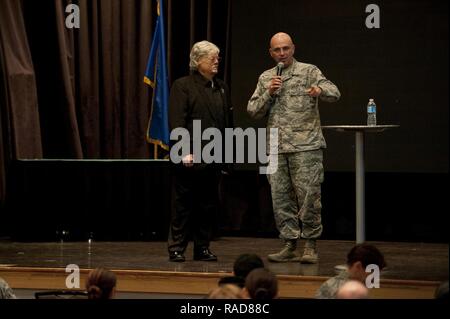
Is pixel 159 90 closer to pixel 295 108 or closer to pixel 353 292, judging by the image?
pixel 295 108

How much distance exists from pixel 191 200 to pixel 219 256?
653mm

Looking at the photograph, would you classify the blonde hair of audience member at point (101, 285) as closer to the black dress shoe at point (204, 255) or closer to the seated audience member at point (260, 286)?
the seated audience member at point (260, 286)

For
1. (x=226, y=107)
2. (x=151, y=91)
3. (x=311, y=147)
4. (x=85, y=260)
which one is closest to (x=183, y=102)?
(x=226, y=107)

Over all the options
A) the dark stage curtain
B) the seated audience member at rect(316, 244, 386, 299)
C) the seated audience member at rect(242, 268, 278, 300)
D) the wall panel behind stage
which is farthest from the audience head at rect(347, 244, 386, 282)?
the dark stage curtain

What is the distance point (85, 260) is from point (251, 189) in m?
2.22

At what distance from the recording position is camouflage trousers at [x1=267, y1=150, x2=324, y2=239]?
6.49 meters

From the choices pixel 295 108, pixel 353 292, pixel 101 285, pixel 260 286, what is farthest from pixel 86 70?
pixel 353 292

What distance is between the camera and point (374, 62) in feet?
26.7

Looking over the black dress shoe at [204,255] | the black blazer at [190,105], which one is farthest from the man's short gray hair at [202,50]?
the black dress shoe at [204,255]

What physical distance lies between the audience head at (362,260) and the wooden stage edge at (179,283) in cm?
98

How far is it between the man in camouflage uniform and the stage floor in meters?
0.38

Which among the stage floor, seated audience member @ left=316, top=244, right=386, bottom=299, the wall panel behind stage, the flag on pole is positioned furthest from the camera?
the flag on pole

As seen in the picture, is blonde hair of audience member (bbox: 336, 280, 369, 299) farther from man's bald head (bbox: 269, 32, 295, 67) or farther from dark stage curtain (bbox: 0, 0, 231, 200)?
dark stage curtain (bbox: 0, 0, 231, 200)

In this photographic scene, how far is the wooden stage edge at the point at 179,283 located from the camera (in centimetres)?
577
